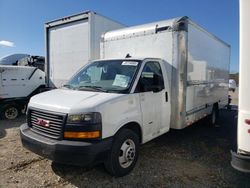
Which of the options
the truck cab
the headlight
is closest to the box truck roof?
the truck cab

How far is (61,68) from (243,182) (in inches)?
279

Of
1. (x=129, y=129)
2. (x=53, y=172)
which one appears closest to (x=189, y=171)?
(x=129, y=129)

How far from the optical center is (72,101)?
12.2 feet

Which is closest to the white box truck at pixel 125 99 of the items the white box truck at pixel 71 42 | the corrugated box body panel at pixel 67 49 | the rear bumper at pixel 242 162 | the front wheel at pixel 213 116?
the front wheel at pixel 213 116

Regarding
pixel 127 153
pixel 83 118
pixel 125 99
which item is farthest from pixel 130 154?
pixel 83 118

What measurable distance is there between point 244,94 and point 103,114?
201 cm

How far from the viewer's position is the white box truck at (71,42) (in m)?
7.68

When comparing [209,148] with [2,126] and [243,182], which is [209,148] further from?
[2,126]

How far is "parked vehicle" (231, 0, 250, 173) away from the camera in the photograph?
3.10 metres

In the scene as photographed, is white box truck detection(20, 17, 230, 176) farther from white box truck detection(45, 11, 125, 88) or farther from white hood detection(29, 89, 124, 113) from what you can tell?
white box truck detection(45, 11, 125, 88)

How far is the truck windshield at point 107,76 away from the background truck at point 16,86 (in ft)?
18.2

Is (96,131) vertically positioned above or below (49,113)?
below

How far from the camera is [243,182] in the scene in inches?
159

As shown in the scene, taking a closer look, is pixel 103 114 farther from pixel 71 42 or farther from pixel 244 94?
pixel 71 42
